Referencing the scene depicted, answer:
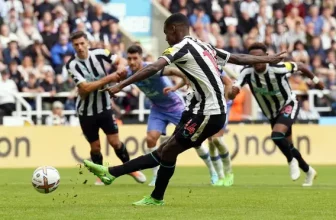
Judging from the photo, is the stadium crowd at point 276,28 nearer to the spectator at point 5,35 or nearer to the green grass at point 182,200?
the spectator at point 5,35

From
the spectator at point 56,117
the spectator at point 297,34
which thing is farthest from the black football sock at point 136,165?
the spectator at point 297,34

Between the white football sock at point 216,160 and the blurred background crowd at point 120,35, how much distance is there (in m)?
7.93

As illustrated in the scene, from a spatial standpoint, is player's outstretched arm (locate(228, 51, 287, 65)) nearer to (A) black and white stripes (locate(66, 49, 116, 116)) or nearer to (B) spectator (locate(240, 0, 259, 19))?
(A) black and white stripes (locate(66, 49, 116, 116))

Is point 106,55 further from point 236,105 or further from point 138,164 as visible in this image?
point 236,105

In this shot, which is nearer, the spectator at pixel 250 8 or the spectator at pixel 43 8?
the spectator at pixel 43 8

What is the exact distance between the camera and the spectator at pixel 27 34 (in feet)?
88.9

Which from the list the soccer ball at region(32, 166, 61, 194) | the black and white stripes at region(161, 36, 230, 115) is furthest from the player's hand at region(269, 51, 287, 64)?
the soccer ball at region(32, 166, 61, 194)

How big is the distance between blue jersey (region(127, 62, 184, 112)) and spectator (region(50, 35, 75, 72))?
9.08 meters

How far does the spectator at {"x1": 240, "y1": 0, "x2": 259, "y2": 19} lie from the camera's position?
32.2 m

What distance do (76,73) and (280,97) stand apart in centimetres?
344

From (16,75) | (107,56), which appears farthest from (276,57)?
(16,75)

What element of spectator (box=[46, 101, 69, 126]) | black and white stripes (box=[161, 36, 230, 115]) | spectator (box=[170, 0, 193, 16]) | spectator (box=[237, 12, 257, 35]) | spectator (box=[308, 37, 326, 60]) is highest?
black and white stripes (box=[161, 36, 230, 115])

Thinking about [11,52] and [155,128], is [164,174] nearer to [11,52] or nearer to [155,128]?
[155,128]

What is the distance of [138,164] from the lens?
1362 cm
